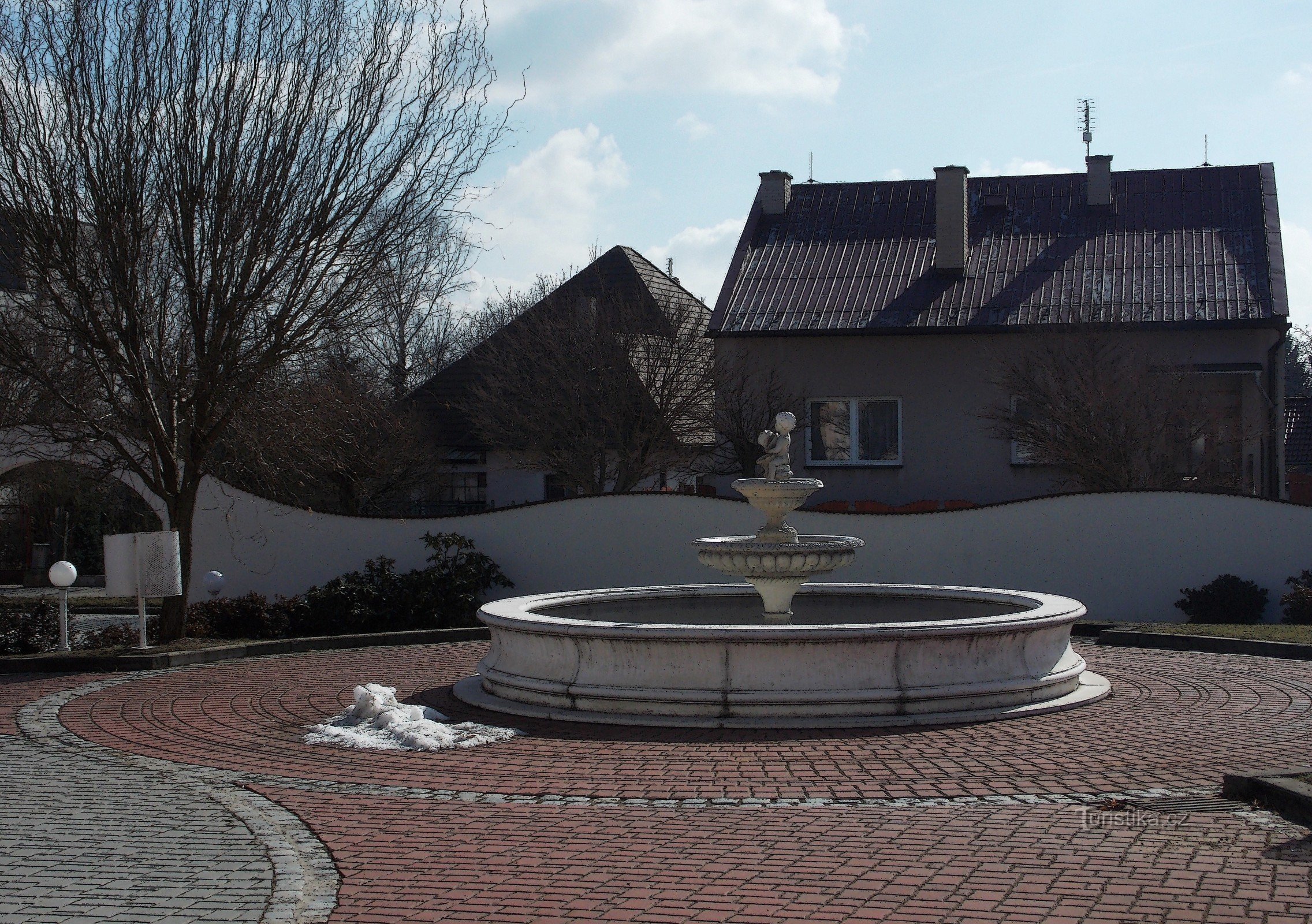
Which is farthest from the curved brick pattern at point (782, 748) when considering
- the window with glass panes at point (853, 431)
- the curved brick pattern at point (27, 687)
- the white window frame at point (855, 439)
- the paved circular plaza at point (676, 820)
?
the window with glass panes at point (853, 431)

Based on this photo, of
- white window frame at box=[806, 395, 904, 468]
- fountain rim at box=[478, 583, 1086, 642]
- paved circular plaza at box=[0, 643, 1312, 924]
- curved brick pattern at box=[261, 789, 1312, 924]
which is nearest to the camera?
curved brick pattern at box=[261, 789, 1312, 924]

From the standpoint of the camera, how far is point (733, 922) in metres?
5.36

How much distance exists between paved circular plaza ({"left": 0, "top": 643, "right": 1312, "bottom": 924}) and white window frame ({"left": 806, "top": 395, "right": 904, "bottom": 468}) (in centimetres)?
1504

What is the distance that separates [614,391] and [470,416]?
273 inches

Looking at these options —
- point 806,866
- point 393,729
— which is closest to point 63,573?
point 393,729

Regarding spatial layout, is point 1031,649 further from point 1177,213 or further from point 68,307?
point 1177,213

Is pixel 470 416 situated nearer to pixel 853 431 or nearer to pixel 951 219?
pixel 853 431

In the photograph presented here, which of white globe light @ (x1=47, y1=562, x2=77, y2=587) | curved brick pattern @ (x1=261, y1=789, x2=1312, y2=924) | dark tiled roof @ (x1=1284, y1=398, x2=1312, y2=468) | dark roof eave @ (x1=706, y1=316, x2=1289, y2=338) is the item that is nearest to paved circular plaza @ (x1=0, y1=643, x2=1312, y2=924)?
curved brick pattern @ (x1=261, y1=789, x2=1312, y2=924)

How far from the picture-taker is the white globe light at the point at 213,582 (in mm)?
19328

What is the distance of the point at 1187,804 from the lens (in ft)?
23.5

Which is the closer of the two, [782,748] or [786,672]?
[782,748]

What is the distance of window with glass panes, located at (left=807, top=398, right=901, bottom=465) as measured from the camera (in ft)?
86.7

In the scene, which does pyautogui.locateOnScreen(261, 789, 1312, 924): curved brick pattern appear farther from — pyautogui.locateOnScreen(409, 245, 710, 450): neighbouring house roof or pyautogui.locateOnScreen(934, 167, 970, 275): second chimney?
pyautogui.locateOnScreen(934, 167, 970, 275): second chimney

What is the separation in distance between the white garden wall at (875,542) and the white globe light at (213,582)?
577 millimetres
